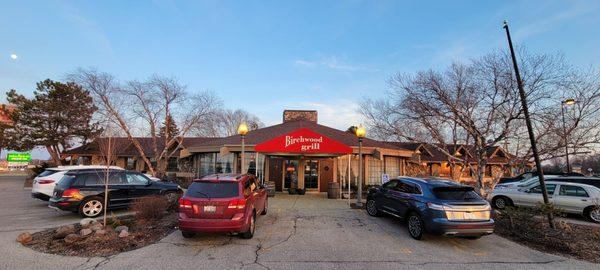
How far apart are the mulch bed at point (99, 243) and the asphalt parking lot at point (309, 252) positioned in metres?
0.26

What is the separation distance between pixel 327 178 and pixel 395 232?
1053cm

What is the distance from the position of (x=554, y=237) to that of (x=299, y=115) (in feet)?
69.0

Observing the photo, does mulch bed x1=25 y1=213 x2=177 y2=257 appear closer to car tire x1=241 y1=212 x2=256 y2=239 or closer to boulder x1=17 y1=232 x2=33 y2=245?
boulder x1=17 y1=232 x2=33 y2=245

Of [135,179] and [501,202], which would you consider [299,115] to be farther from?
[135,179]

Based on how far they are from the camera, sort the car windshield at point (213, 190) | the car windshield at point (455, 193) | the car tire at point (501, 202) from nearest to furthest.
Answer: the car windshield at point (213, 190) → the car windshield at point (455, 193) → the car tire at point (501, 202)

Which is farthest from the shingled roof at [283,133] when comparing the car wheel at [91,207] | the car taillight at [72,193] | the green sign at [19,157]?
the green sign at [19,157]

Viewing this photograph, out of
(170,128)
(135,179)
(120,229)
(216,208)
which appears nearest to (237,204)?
(216,208)

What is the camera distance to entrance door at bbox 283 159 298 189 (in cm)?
1938

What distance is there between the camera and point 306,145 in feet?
48.0

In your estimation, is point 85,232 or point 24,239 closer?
point 24,239

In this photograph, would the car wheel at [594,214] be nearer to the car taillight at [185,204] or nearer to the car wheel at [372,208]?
the car wheel at [372,208]

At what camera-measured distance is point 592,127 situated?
482 inches

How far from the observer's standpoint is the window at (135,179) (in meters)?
12.2

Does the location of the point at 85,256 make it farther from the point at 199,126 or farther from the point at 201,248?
the point at 199,126
